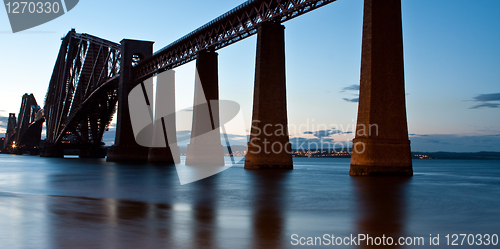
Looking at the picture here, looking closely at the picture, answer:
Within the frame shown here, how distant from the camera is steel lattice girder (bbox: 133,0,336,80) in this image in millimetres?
34375

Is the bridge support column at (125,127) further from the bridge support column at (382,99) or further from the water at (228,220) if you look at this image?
the water at (228,220)

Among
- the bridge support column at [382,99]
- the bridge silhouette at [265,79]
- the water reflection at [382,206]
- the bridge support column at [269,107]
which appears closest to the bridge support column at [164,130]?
the bridge silhouette at [265,79]

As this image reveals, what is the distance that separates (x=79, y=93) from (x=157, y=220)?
75084 millimetres

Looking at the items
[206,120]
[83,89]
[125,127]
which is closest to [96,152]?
[83,89]

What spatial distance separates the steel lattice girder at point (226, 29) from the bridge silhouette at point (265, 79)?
0.08 m

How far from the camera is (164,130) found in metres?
56.5

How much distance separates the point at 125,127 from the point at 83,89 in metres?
22.5

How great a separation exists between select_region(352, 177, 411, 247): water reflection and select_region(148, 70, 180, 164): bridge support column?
→ 33.5 m

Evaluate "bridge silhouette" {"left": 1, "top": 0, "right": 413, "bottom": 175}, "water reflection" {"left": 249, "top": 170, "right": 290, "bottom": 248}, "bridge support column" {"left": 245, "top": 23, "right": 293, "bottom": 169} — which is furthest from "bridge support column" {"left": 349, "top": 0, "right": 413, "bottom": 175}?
"bridge support column" {"left": 245, "top": 23, "right": 293, "bottom": 169}

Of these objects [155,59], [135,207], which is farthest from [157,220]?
[155,59]

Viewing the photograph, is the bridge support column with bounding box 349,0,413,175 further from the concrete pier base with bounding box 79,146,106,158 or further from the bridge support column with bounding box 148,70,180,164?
the concrete pier base with bounding box 79,146,106,158

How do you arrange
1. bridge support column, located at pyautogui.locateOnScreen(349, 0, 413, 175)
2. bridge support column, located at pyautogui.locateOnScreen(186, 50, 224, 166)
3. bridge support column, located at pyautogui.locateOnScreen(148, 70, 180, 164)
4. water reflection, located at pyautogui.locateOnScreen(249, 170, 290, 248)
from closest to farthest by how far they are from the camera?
water reflection, located at pyautogui.locateOnScreen(249, 170, 290, 248)
bridge support column, located at pyautogui.locateOnScreen(349, 0, 413, 175)
bridge support column, located at pyautogui.locateOnScreen(186, 50, 224, 166)
bridge support column, located at pyautogui.locateOnScreen(148, 70, 180, 164)

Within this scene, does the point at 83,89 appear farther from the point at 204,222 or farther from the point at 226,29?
the point at 204,222

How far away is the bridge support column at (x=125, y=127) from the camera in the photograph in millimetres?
62906
